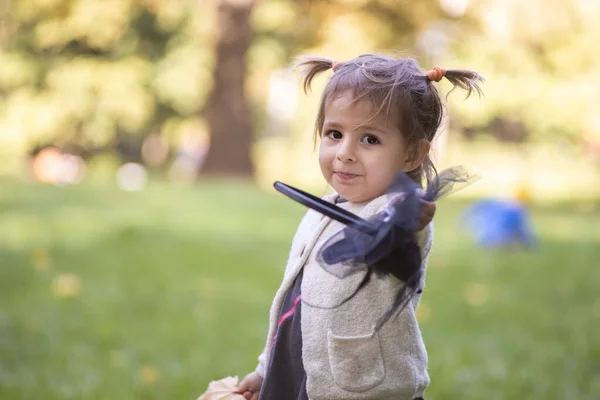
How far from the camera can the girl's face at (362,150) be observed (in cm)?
194

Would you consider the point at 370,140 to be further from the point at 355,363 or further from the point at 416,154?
the point at 355,363

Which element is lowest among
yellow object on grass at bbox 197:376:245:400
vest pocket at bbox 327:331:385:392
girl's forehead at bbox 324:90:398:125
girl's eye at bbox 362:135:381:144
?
yellow object on grass at bbox 197:376:245:400

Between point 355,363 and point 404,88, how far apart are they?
66cm

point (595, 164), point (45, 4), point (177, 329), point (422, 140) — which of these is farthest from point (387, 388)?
point (595, 164)

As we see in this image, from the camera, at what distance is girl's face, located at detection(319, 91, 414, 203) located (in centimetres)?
194

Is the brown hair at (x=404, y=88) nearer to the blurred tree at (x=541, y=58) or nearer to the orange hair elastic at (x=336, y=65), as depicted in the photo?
the orange hair elastic at (x=336, y=65)

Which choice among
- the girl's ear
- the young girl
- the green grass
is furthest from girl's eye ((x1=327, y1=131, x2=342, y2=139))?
the green grass

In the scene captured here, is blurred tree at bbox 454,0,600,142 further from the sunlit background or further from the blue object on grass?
the blue object on grass

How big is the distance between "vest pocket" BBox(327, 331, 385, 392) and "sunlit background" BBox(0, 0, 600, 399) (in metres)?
0.50

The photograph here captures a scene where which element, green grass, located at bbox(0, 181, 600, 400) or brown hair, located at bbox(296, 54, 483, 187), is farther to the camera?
green grass, located at bbox(0, 181, 600, 400)

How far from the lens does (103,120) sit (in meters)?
26.3

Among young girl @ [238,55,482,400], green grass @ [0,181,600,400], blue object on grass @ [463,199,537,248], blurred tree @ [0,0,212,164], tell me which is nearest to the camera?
young girl @ [238,55,482,400]

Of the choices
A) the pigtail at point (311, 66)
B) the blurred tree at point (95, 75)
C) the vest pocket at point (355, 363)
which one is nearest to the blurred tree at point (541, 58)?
the blurred tree at point (95, 75)

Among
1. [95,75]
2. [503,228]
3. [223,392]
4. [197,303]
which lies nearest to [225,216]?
[503,228]
